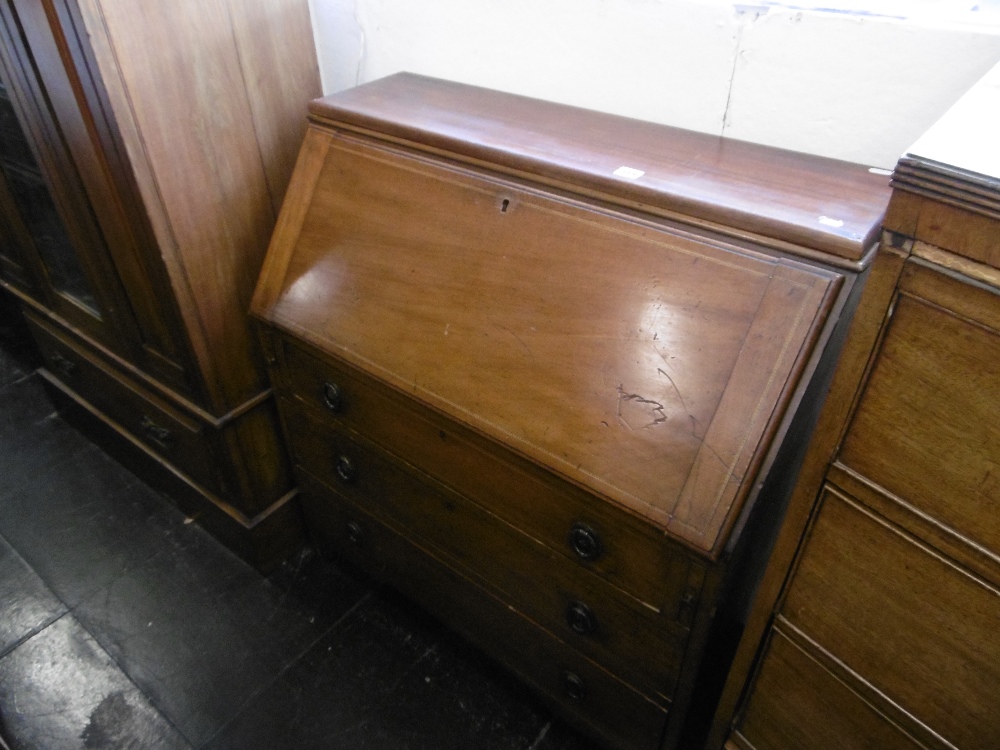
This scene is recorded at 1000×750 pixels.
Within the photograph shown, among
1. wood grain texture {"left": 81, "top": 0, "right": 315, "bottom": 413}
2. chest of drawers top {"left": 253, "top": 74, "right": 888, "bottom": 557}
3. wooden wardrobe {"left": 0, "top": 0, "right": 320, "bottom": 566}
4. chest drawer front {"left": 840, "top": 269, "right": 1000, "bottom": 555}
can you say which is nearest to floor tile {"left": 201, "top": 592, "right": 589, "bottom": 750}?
wooden wardrobe {"left": 0, "top": 0, "right": 320, "bottom": 566}

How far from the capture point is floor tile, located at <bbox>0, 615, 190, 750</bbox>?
1.48 meters

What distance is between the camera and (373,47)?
1.61m

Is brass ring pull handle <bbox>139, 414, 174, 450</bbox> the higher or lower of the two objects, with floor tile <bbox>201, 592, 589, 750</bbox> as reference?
higher

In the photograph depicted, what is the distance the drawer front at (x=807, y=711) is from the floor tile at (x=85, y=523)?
63.7 inches

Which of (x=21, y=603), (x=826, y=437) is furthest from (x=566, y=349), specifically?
(x=21, y=603)

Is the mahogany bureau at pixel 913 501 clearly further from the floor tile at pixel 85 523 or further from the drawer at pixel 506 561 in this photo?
the floor tile at pixel 85 523

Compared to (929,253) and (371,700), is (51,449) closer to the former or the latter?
(371,700)

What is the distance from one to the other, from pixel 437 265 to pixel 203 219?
1.83ft

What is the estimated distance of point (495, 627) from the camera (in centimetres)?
140

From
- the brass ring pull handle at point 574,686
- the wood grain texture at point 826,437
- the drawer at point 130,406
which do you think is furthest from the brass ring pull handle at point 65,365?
the wood grain texture at point 826,437

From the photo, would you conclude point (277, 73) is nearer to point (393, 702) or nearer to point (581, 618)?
point (581, 618)

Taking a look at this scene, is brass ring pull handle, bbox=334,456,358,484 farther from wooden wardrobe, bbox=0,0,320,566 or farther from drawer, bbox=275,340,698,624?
wooden wardrobe, bbox=0,0,320,566

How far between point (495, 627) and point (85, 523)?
1.33 meters

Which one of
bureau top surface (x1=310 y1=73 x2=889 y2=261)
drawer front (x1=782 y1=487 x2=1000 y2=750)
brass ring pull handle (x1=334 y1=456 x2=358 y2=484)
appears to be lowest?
brass ring pull handle (x1=334 y1=456 x2=358 y2=484)
